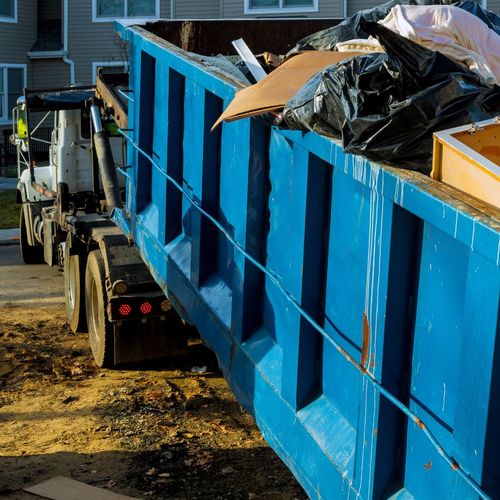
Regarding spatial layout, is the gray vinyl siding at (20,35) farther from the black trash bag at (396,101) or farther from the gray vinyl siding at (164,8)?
the black trash bag at (396,101)

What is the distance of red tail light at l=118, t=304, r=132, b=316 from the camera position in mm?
7289

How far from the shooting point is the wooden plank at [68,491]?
5258 millimetres

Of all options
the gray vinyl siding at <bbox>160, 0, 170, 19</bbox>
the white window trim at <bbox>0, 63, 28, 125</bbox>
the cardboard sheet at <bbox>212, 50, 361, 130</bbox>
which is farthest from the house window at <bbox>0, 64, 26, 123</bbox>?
the cardboard sheet at <bbox>212, 50, 361, 130</bbox>

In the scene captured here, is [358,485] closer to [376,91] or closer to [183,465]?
[376,91]

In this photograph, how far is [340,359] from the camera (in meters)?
3.37

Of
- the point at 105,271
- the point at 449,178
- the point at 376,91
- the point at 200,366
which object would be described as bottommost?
the point at 200,366

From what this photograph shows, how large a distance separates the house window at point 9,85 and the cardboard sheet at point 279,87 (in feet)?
80.3

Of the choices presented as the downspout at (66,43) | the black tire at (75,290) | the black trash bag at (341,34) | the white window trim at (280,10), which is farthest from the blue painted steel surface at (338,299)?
the downspout at (66,43)

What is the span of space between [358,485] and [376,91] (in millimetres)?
1290

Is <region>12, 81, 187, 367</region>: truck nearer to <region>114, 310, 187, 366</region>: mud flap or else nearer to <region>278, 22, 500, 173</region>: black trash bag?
<region>114, 310, 187, 366</region>: mud flap

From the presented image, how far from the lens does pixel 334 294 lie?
3365mm

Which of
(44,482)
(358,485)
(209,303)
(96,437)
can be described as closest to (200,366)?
(96,437)

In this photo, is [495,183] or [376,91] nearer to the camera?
[495,183]

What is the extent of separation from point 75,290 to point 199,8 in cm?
1788
